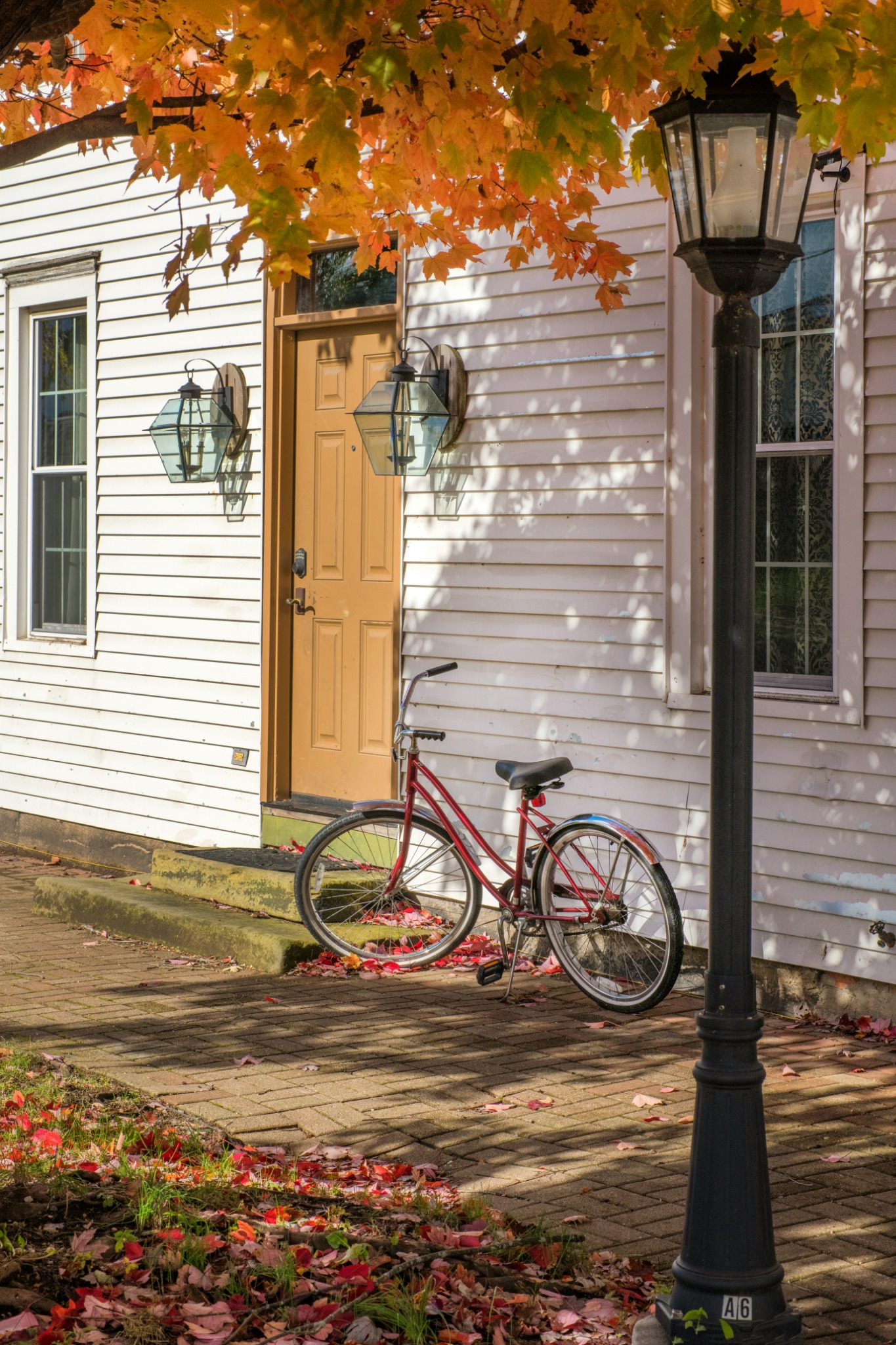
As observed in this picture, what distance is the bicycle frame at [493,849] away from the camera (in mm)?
6645

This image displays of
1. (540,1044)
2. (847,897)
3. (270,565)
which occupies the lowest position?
(540,1044)

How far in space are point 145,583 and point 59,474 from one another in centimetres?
147

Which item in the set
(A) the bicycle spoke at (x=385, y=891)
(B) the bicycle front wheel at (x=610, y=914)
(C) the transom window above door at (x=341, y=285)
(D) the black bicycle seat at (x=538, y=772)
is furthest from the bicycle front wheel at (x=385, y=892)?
(C) the transom window above door at (x=341, y=285)

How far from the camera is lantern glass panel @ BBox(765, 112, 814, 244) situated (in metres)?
3.38

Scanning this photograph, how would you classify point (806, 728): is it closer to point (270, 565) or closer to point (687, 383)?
point (687, 383)

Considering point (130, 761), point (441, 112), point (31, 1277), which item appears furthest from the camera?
point (130, 761)

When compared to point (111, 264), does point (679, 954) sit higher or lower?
lower

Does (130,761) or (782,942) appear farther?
(130,761)

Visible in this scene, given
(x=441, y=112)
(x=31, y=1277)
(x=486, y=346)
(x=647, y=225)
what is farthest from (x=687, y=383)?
(x=31, y=1277)

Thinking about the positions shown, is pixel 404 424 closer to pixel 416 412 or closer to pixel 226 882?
pixel 416 412

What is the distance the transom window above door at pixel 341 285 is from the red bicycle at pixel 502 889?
2.56 m

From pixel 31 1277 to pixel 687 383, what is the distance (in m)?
4.67

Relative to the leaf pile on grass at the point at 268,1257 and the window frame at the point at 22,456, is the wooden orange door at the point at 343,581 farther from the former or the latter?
the leaf pile on grass at the point at 268,1257

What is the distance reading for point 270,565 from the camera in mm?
9062
